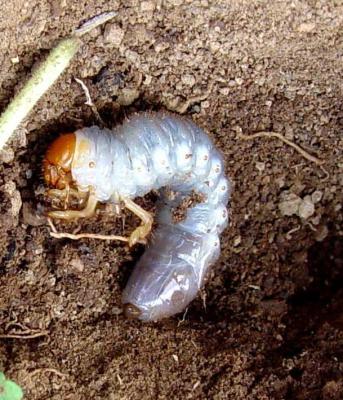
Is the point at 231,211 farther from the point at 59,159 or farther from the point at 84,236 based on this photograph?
the point at 59,159

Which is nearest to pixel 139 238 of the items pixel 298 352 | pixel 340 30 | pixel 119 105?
pixel 119 105

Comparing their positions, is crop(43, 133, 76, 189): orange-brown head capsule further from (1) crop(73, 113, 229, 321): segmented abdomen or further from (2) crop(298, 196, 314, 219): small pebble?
(2) crop(298, 196, 314, 219): small pebble

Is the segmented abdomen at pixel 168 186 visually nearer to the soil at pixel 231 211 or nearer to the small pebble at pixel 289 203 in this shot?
the soil at pixel 231 211

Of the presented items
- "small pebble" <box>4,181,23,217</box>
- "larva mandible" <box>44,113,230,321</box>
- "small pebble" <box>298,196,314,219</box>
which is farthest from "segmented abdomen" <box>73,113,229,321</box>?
"small pebble" <box>298,196,314,219</box>

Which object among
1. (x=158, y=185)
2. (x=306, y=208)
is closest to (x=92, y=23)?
(x=158, y=185)

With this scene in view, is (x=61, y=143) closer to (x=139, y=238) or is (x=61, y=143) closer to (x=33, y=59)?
(x=33, y=59)
